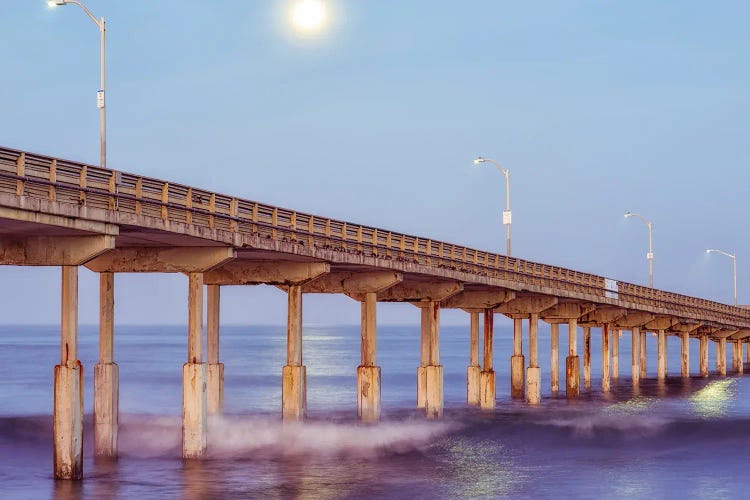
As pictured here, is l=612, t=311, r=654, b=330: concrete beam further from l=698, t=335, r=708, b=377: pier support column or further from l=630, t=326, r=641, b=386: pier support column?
l=698, t=335, r=708, b=377: pier support column

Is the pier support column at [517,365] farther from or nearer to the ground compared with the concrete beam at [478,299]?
nearer to the ground

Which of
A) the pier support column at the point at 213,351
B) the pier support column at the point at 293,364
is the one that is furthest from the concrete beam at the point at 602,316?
the pier support column at the point at 293,364

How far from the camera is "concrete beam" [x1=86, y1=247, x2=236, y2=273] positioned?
40062 millimetres

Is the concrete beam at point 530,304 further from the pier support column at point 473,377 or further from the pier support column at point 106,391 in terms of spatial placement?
the pier support column at point 106,391

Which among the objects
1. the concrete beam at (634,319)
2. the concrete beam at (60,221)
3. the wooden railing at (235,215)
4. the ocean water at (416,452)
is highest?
the wooden railing at (235,215)

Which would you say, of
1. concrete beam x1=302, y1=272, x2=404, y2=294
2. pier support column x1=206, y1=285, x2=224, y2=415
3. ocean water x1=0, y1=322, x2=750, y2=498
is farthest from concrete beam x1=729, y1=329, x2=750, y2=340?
pier support column x1=206, y1=285, x2=224, y2=415

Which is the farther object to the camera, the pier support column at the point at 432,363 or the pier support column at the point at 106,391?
the pier support column at the point at 432,363

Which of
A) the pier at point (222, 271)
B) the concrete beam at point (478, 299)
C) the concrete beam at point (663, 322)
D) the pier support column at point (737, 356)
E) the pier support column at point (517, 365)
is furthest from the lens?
the pier support column at point (737, 356)

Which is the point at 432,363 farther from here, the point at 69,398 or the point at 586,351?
the point at 69,398

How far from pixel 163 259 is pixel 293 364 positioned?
373 inches

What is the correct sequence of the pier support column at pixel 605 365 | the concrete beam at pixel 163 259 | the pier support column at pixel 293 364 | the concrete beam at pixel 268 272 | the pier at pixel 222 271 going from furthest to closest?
the pier support column at pixel 605 365 < the pier support column at pixel 293 364 < the concrete beam at pixel 268 272 < the concrete beam at pixel 163 259 < the pier at pixel 222 271

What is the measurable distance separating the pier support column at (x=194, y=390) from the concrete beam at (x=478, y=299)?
27563 mm

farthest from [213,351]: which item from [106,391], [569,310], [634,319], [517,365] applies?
[634,319]

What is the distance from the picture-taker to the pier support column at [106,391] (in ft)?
132
